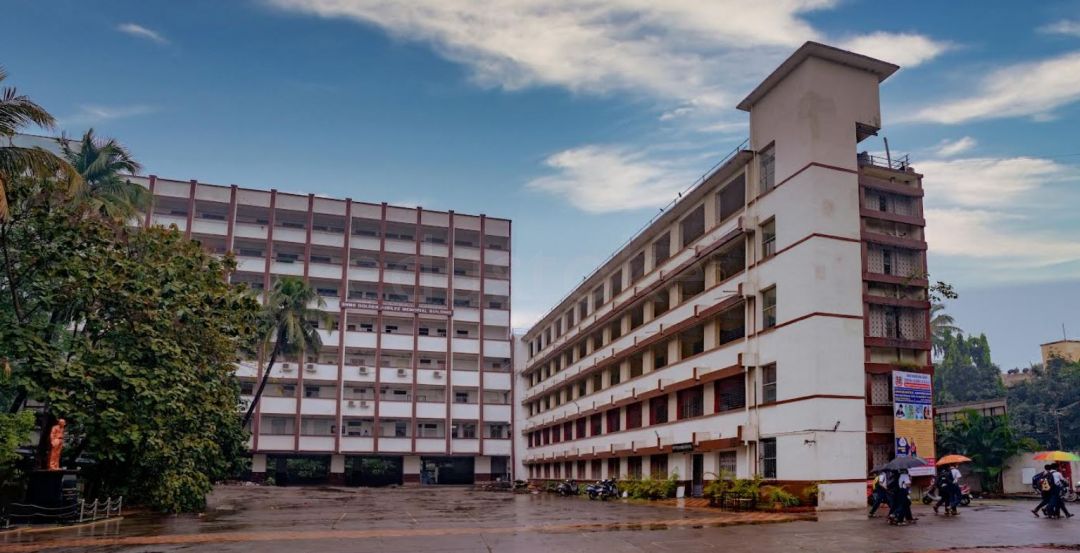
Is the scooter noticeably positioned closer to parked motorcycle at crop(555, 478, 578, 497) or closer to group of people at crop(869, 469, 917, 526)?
parked motorcycle at crop(555, 478, 578, 497)

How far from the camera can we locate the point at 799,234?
33.2 meters

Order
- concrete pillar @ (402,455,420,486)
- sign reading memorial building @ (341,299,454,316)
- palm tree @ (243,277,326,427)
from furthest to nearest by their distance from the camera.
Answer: sign reading memorial building @ (341,299,454,316), concrete pillar @ (402,455,420,486), palm tree @ (243,277,326,427)

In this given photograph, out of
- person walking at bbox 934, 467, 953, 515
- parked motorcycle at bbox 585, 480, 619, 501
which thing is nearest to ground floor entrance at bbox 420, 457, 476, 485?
parked motorcycle at bbox 585, 480, 619, 501

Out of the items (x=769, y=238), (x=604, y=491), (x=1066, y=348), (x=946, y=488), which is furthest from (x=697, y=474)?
(x=1066, y=348)

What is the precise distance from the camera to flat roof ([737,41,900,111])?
111ft

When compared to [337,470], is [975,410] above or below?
above

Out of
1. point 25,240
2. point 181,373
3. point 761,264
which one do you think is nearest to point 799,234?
point 761,264

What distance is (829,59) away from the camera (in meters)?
34.5

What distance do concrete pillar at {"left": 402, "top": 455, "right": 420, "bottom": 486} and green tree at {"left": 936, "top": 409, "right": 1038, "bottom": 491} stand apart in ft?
154

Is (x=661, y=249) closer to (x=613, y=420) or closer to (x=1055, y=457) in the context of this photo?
(x=613, y=420)

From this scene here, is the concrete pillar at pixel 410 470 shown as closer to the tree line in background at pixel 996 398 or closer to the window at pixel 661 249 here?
the window at pixel 661 249

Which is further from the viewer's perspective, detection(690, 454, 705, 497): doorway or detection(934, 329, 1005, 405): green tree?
detection(934, 329, 1005, 405): green tree

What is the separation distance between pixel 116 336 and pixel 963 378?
299ft

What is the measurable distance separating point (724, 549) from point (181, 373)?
66.5 ft
